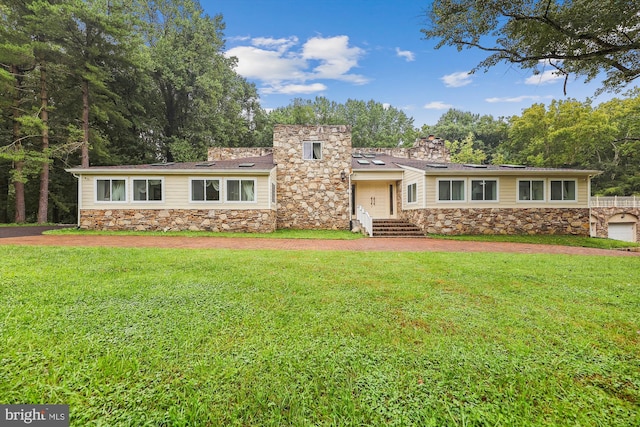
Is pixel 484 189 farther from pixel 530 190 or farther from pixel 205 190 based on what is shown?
pixel 205 190

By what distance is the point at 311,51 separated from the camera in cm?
2677

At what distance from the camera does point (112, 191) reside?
12938mm

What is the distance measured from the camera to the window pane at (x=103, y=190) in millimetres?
12883

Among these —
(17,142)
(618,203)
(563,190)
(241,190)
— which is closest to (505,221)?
(563,190)

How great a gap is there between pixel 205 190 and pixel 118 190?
12.9 feet

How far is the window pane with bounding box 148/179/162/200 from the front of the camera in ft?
42.6

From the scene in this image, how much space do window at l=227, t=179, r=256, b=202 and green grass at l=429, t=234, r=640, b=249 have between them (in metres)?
8.47

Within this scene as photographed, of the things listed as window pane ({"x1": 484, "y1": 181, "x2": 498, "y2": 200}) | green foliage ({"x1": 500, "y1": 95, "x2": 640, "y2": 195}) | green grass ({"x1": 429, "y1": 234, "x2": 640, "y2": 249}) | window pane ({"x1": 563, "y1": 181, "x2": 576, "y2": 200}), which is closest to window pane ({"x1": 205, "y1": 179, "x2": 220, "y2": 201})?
green grass ({"x1": 429, "y1": 234, "x2": 640, "y2": 249})

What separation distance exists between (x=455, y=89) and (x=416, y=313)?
2443 cm

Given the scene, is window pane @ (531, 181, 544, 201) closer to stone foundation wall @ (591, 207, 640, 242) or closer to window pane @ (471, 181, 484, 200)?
Answer: window pane @ (471, 181, 484, 200)

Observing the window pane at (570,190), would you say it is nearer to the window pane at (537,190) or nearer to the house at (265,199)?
the house at (265,199)

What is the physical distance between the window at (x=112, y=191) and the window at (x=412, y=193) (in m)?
13.7

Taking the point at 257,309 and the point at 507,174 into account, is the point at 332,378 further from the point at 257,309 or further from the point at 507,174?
the point at 507,174

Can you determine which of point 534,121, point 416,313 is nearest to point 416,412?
point 416,313
